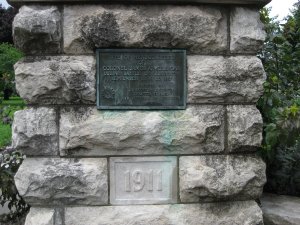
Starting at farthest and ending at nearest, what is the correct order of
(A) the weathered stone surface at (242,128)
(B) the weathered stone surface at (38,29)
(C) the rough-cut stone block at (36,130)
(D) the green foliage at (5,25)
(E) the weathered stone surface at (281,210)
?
(D) the green foliage at (5,25) < (E) the weathered stone surface at (281,210) < (A) the weathered stone surface at (242,128) < (C) the rough-cut stone block at (36,130) < (B) the weathered stone surface at (38,29)

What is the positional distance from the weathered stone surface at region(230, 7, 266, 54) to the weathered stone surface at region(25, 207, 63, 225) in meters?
1.78

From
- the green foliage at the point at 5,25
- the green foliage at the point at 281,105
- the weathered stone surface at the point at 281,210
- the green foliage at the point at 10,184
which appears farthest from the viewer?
the green foliage at the point at 5,25

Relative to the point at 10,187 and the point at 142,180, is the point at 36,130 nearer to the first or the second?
the point at 142,180

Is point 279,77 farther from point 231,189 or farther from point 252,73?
point 231,189

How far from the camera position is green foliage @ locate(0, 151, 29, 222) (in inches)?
156

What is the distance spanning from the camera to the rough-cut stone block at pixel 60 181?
3.04 meters

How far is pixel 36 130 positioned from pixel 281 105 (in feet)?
7.31

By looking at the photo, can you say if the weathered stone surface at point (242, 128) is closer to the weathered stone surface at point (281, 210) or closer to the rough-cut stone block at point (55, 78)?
the weathered stone surface at point (281, 210)

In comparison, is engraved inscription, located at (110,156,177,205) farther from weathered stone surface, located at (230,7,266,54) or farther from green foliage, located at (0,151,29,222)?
green foliage, located at (0,151,29,222)

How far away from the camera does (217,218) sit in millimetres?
3150

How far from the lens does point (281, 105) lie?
390 cm

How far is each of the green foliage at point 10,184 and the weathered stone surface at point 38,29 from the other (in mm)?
1480

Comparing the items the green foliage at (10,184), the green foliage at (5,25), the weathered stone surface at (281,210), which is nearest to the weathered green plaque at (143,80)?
the weathered stone surface at (281,210)

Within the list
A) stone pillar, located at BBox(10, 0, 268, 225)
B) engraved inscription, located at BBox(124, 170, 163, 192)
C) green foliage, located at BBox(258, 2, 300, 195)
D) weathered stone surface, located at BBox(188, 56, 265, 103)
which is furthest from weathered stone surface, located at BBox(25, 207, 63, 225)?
green foliage, located at BBox(258, 2, 300, 195)
